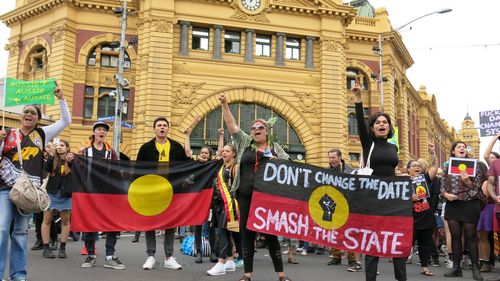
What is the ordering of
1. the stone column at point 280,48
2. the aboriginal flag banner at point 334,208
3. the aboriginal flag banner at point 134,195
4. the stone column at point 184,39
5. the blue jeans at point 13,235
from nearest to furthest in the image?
the blue jeans at point 13,235 → the aboriginal flag banner at point 334,208 → the aboriginal flag banner at point 134,195 → the stone column at point 184,39 → the stone column at point 280,48

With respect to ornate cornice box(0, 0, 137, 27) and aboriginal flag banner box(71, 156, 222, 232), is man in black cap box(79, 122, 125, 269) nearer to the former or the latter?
aboriginal flag banner box(71, 156, 222, 232)

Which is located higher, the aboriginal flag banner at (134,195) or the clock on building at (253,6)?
the clock on building at (253,6)

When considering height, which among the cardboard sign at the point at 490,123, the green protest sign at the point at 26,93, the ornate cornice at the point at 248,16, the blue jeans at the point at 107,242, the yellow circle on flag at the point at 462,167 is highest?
the ornate cornice at the point at 248,16

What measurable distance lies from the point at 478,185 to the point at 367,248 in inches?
127

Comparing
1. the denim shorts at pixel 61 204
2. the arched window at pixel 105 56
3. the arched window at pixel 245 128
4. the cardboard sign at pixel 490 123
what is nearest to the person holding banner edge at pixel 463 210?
the cardboard sign at pixel 490 123

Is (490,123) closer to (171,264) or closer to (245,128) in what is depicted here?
(171,264)

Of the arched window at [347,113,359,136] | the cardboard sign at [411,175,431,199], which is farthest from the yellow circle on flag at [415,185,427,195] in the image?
the arched window at [347,113,359,136]

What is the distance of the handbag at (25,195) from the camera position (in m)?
5.10

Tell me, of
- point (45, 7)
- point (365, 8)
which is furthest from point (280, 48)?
point (365, 8)

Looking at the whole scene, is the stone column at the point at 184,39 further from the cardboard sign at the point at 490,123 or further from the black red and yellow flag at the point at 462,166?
the black red and yellow flag at the point at 462,166

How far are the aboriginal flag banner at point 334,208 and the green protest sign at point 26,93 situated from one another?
33.5ft

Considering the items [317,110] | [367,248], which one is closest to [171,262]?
[367,248]

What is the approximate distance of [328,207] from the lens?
5750mm

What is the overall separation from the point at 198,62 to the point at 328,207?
26196mm
